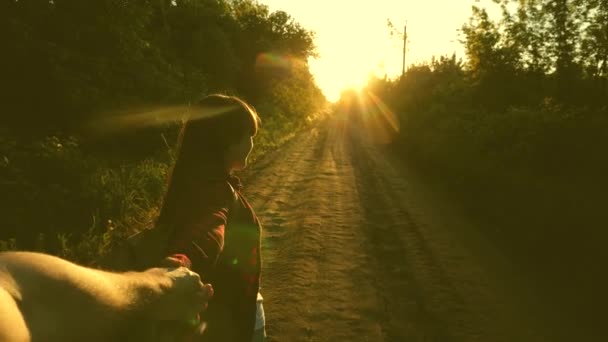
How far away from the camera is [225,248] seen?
1788 millimetres

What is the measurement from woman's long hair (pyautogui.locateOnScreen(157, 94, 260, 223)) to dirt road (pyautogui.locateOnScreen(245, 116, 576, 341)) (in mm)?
3045

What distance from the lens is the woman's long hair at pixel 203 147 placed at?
1721mm

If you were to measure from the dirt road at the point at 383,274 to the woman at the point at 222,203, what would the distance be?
276 centimetres

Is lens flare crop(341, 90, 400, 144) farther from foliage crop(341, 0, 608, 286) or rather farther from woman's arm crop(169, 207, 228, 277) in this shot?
woman's arm crop(169, 207, 228, 277)

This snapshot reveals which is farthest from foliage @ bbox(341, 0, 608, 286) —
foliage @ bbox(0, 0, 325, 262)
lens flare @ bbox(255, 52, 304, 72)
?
lens flare @ bbox(255, 52, 304, 72)

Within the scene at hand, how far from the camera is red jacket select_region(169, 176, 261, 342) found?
1.53 m

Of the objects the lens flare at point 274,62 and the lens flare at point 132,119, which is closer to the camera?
the lens flare at point 132,119

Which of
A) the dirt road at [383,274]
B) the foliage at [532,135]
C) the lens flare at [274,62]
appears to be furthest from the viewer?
the lens flare at [274,62]

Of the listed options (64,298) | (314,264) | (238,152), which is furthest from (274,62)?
(64,298)

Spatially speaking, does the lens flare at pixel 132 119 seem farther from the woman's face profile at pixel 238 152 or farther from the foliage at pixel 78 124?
the woman's face profile at pixel 238 152

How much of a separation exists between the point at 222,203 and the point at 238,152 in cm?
23

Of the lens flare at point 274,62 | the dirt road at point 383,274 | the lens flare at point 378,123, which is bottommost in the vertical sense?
the dirt road at point 383,274

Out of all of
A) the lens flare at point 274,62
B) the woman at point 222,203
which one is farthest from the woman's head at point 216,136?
the lens flare at point 274,62

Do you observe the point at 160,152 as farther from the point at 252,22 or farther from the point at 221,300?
the point at 252,22
